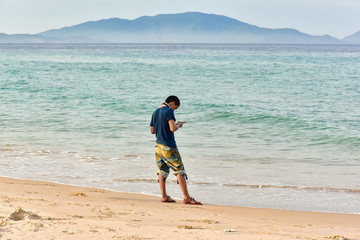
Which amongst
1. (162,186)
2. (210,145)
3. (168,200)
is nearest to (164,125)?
(162,186)

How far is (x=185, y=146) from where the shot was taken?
12.2 meters

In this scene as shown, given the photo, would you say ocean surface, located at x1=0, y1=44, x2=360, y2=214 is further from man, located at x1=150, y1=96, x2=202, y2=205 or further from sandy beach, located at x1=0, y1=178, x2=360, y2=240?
man, located at x1=150, y1=96, x2=202, y2=205

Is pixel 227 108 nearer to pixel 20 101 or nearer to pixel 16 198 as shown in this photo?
pixel 20 101

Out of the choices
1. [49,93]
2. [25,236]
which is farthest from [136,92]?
[25,236]

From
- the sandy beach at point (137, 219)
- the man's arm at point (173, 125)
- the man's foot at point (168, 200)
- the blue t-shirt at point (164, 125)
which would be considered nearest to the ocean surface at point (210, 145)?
the man's foot at point (168, 200)

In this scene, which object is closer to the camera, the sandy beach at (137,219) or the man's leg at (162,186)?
A: the sandy beach at (137,219)

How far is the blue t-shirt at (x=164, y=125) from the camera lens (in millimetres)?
6891

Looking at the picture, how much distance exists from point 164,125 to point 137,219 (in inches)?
68.3

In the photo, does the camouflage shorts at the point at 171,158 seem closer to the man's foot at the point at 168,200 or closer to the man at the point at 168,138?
the man at the point at 168,138

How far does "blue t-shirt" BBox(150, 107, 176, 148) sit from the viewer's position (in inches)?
271

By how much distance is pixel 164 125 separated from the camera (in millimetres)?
6949

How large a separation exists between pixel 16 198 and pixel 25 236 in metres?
1.91

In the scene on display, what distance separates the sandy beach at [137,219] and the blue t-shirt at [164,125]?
869 mm

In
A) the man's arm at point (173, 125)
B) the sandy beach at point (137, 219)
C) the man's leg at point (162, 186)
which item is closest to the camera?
the sandy beach at point (137, 219)
